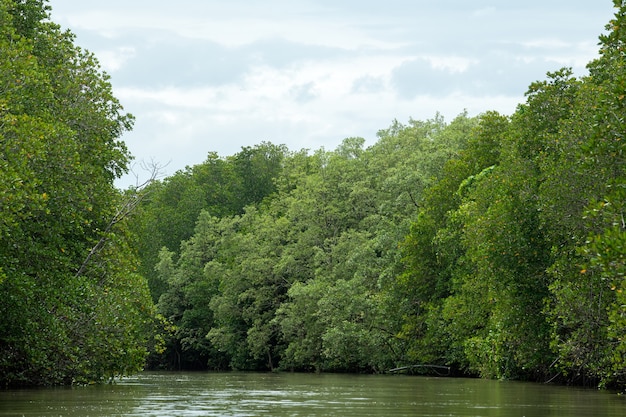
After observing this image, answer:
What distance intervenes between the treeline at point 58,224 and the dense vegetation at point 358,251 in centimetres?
8

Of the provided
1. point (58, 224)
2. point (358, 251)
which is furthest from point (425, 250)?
point (58, 224)

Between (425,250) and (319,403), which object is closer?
(319,403)

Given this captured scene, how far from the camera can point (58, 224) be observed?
30.7 m

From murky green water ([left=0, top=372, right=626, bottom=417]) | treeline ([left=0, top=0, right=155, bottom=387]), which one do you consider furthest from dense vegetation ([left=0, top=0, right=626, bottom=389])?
murky green water ([left=0, top=372, right=626, bottom=417])

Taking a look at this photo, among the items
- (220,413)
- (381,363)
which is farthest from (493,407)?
(381,363)

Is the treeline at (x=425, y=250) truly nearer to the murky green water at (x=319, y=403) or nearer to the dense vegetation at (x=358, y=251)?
the dense vegetation at (x=358, y=251)

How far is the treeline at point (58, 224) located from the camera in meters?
27.4

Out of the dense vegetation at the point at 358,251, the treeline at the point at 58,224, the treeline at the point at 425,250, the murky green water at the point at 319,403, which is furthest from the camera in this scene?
the treeline at the point at 425,250

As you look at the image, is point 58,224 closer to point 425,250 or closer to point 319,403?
point 319,403

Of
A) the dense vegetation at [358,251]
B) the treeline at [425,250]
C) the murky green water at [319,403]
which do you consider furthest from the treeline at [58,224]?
the treeline at [425,250]

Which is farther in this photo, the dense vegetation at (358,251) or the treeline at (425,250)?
the treeline at (425,250)

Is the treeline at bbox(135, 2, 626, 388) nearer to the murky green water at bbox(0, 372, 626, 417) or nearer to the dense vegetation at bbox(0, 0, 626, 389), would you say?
the dense vegetation at bbox(0, 0, 626, 389)

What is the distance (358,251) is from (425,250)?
8606 millimetres

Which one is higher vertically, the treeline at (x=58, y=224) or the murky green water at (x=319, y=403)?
the treeline at (x=58, y=224)
